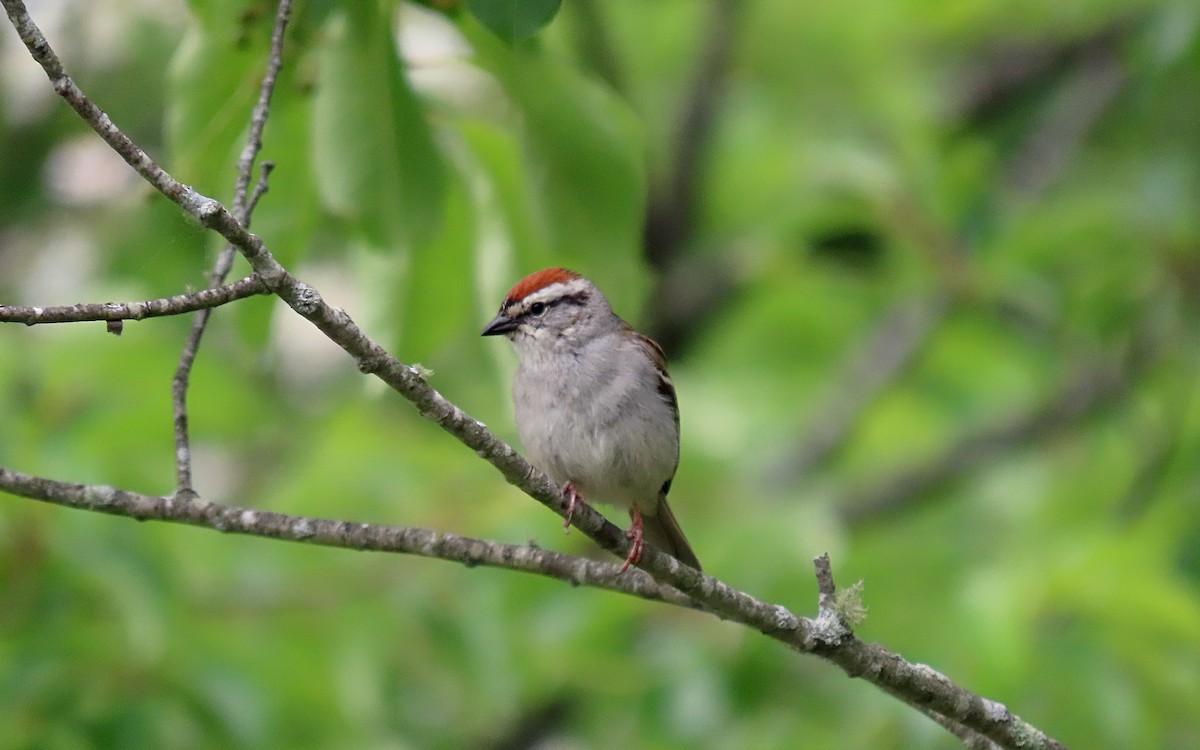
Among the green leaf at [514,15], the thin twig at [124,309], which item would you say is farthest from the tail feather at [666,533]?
the thin twig at [124,309]

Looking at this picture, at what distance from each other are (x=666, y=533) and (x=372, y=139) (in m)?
1.75

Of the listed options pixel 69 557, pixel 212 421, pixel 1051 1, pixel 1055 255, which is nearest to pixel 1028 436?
pixel 1055 255

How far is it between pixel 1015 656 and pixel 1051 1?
5.35m

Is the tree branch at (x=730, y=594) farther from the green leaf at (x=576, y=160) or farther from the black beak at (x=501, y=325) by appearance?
the black beak at (x=501, y=325)

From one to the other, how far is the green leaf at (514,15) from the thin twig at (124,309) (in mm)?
886

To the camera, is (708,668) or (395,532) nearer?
(395,532)

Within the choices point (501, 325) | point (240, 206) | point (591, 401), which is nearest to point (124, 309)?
point (240, 206)

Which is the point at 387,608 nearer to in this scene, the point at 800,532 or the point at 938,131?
the point at 800,532

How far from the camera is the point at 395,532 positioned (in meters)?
2.93

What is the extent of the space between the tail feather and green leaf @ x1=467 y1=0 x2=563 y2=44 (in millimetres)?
1960

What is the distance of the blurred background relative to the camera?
3855 millimetres

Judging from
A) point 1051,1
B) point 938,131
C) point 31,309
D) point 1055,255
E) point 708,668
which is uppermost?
point 1051,1

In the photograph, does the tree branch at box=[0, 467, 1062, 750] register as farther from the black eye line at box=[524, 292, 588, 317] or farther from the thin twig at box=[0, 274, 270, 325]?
the black eye line at box=[524, 292, 588, 317]

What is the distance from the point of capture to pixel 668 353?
9086 mm
